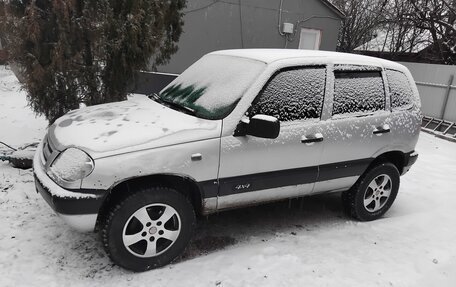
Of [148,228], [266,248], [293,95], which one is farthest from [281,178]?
[148,228]

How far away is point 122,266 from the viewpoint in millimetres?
3160

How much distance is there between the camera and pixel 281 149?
3594 mm

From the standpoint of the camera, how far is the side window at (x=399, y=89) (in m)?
4.37

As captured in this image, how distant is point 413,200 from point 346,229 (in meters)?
1.61

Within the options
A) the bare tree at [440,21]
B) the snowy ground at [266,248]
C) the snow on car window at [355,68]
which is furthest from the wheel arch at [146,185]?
the bare tree at [440,21]

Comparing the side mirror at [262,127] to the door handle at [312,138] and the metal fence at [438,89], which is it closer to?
the door handle at [312,138]

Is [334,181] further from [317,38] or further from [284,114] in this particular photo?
[317,38]

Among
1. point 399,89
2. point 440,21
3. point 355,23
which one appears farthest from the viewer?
point 355,23

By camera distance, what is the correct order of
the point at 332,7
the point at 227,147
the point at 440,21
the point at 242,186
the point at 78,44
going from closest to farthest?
the point at 227,147 → the point at 242,186 → the point at 78,44 → the point at 332,7 → the point at 440,21

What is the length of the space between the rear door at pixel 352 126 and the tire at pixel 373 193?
0.15 metres

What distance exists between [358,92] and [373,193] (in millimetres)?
1208

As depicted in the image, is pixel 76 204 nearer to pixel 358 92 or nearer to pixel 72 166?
pixel 72 166

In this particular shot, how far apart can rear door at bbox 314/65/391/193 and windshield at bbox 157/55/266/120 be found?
3.01ft

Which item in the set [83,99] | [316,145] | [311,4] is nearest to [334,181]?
[316,145]
